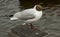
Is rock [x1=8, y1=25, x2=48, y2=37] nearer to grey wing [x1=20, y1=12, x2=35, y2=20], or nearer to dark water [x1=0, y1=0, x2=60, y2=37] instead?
grey wing [x1=20, y1=12, x2=35, y2=20]

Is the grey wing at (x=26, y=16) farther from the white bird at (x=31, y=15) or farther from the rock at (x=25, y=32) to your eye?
the rock at (x=25, y=32)

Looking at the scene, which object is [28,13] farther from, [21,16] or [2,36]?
[2,36]

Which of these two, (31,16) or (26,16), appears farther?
(26,16)

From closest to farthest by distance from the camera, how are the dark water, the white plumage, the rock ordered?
the rock
the white plumage
the dark water

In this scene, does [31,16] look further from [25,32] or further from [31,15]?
[25,32]

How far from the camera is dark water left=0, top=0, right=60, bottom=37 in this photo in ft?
29.6

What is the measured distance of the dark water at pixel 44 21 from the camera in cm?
902

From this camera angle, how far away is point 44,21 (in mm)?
10141

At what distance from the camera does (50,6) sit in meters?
12.7

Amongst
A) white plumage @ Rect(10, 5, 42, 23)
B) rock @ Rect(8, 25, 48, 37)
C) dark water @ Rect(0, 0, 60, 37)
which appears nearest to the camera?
rock @ Rect(8, 25, 48, 37)

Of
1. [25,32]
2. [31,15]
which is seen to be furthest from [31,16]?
[25,32]

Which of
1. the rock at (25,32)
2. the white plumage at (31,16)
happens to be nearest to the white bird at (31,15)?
the white plumage at (31,16)

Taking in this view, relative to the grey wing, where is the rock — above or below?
below

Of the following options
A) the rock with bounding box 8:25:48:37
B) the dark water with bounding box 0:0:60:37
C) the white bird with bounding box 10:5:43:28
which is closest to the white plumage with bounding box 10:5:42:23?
the white bird with bounding box 10:5:43:28
